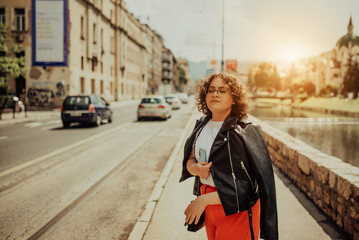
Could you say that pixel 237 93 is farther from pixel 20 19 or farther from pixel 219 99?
pixel 20 19

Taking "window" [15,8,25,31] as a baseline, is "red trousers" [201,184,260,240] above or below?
below

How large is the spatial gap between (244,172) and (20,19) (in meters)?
35.7

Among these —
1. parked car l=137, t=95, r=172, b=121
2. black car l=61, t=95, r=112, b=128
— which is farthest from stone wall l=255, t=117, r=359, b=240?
parked car l=137, t=95, r=172, b=121

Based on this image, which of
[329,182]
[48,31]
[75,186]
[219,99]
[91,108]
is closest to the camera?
[219,99]

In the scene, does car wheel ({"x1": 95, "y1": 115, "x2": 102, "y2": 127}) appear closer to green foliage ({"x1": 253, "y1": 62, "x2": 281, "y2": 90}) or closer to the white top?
the white top

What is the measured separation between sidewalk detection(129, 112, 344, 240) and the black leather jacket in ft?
6.36

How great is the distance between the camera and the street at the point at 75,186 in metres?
4.29

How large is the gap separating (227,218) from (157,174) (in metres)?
5.24

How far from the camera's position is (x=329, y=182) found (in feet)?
13.6

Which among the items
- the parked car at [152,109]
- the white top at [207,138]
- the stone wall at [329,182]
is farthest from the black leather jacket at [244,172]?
the parked car at [152,109]

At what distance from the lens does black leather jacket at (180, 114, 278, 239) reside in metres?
2.00

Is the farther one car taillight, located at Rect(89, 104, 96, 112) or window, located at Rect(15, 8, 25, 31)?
window, located at Rect(15, 8, 25, 31)

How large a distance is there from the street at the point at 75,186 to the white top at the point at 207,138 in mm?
2281

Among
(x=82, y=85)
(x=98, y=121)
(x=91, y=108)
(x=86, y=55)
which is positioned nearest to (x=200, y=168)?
(x=91, y=108)
